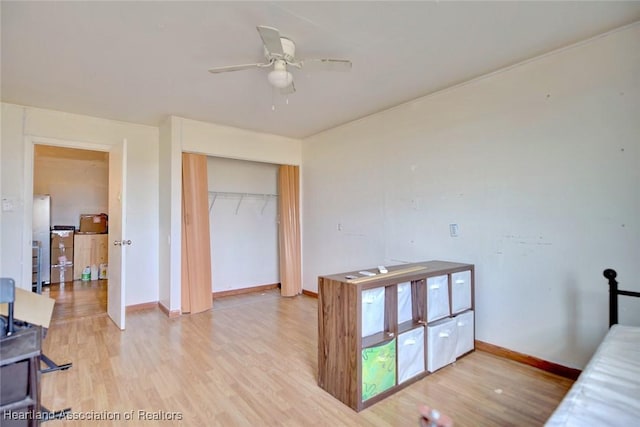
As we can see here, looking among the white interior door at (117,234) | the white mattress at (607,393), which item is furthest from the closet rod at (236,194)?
the white mattress at (607,393)

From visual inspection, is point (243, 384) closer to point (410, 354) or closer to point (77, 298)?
Answer: point (410, 354)

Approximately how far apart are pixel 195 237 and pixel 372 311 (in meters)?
2.90

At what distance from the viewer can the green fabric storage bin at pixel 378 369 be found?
6.95 ft

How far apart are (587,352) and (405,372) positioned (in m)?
1.40

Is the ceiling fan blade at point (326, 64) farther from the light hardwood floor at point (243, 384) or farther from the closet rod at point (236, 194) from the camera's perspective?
the closet rod at point (236, 194)

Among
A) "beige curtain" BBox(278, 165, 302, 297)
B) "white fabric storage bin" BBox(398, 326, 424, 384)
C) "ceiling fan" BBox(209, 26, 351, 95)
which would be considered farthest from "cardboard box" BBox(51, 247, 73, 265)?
"white fabric storage bin" BBox(398, 326, 424, 384)

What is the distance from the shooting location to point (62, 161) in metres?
6.66

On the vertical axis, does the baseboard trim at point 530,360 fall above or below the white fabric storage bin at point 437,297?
below

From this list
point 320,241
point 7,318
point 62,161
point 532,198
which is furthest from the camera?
point 62,161

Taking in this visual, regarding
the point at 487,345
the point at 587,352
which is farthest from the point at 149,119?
the point at 587,352

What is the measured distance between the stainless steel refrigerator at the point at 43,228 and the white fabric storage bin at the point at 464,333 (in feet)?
23.1

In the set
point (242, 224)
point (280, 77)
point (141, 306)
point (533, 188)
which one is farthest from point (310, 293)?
point (280, 77)

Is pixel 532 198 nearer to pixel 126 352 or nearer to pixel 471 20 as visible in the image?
pixel 471 20

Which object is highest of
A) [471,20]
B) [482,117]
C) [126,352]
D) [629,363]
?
[471,20]
